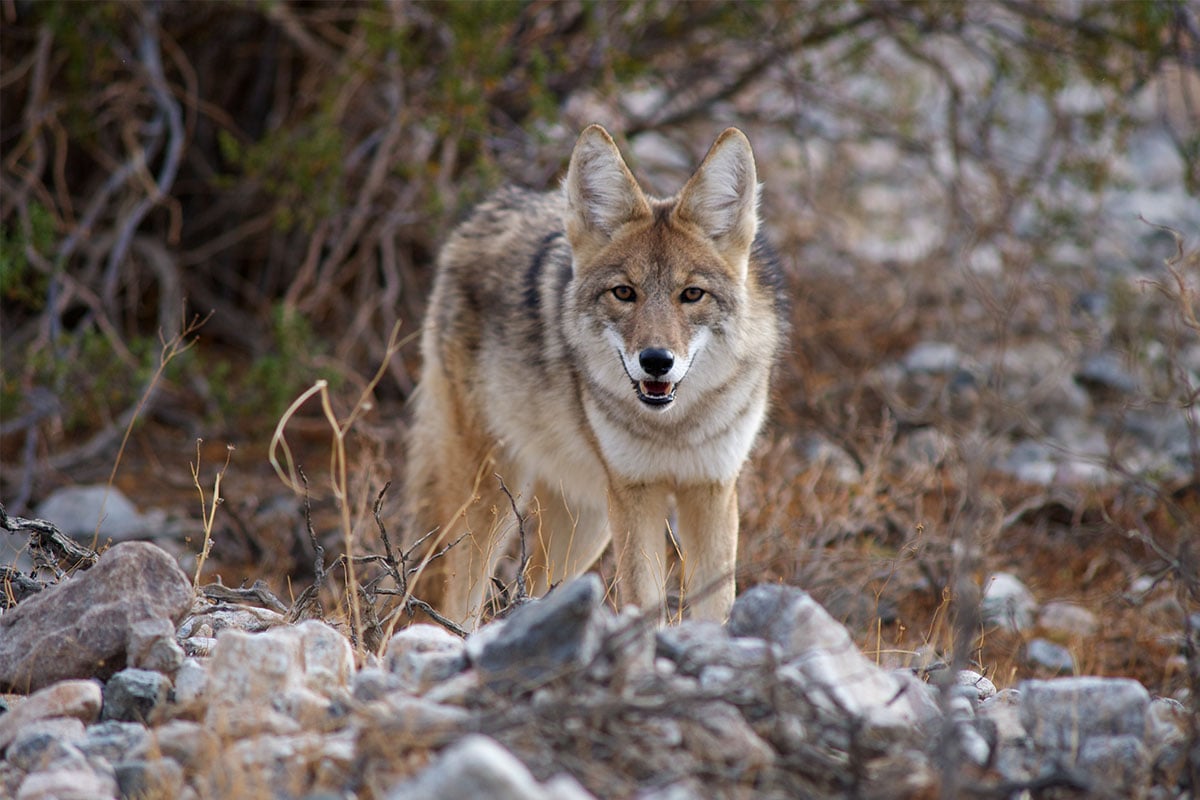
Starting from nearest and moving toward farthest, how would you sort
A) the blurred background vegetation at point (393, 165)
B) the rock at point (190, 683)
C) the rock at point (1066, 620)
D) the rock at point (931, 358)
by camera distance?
1. the rock at point (190, 683)
2. the rock at point (1066, 620)
3. the blurred background vegetation at point (393, 165)
4. the rock at point (931, 358)

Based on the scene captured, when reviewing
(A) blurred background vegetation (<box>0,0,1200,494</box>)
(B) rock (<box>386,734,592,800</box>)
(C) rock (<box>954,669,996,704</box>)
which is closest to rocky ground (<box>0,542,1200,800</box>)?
(B) rock (<box>386,734,592,800</box>)

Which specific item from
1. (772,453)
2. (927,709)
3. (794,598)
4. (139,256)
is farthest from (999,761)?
(139,256)

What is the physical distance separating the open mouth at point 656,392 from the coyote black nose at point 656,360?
0.05 meters

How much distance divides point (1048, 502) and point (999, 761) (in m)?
4.94

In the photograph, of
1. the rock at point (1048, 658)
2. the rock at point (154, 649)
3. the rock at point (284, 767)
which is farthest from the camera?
the rock at point (1048, 658)

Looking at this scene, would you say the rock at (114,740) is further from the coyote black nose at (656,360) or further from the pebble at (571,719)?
the coyote black nose at (656,360)

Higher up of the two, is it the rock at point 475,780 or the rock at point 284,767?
the rock at point 475,780

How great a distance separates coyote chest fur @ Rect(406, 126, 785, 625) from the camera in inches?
191

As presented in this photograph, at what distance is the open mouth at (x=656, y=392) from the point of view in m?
4.58

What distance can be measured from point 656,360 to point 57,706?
231 cm

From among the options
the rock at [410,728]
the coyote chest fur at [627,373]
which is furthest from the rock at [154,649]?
the coyote chest fur at [627,373]

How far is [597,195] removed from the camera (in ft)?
16.8

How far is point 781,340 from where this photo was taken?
217 inches

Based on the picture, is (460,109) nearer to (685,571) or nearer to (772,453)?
(772,453)
